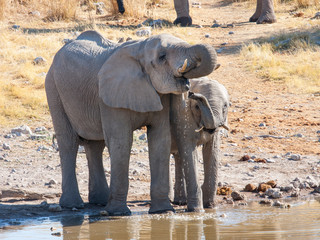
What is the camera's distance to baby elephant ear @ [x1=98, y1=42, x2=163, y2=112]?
7.39 m

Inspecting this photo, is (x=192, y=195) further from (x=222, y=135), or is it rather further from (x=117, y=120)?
(x=222, y=135)

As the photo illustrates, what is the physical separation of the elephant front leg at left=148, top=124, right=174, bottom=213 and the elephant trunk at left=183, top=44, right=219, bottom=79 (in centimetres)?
100

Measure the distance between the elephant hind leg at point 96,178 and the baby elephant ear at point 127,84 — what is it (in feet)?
4.13

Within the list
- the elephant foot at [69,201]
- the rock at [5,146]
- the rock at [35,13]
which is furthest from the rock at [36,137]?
the rock at [35,13]

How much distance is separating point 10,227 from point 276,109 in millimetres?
7090

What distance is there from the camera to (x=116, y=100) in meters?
7.54

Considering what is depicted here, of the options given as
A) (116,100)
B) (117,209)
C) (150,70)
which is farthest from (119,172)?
(150,70)

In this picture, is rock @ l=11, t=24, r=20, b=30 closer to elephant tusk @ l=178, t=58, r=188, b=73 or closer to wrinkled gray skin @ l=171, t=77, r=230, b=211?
wrinkled gray skin @ l=171, t=77, r=230, b=211

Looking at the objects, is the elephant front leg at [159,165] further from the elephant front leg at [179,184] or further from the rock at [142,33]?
the rock at [142,33]

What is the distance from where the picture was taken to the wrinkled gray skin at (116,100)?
7160 mm

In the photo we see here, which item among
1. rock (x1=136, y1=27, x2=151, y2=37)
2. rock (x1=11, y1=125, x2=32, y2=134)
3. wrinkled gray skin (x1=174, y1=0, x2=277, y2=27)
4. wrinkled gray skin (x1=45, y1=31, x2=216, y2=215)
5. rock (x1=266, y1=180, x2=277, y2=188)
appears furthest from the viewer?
wrinkled gray skin (x1=174, y1=0, x2=277, y2=27)

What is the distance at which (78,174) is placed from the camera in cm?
976

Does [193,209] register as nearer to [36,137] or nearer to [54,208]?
[54,208]

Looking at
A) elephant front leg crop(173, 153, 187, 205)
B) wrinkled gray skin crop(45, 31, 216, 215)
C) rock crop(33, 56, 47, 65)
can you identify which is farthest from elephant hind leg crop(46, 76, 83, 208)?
rock crop(33, 56, 47, 65)
